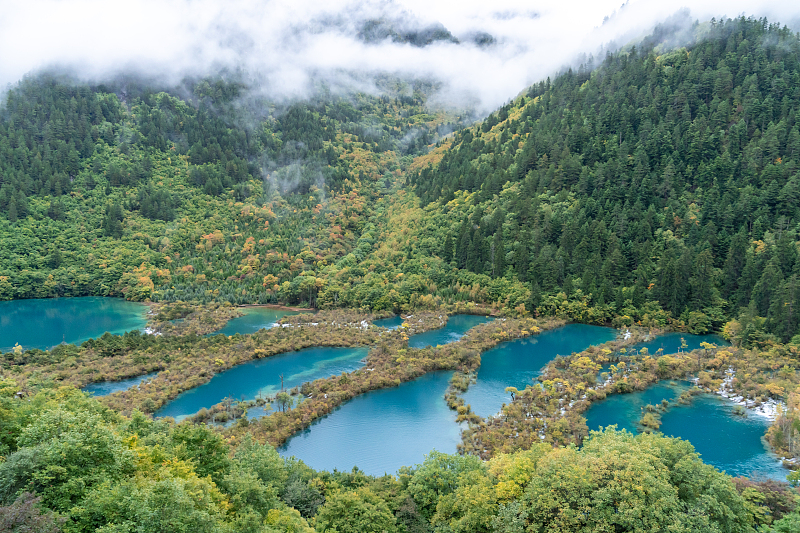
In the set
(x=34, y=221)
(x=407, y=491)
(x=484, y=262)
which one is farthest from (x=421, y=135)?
(x=407, y=491)

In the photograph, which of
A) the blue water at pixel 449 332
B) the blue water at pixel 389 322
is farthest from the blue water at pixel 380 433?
the blue water at pixel 389 322

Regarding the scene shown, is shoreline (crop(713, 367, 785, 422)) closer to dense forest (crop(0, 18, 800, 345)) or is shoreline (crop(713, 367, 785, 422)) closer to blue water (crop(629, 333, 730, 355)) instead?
blue water (crop(629, 333, 730, 355))

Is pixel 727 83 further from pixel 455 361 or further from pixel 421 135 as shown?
pixel 421 135

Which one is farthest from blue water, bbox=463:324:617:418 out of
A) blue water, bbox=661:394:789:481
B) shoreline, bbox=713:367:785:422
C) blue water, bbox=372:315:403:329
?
blue water, bbox=372:315:403:329

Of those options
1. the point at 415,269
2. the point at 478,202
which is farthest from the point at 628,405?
the point at 478,202

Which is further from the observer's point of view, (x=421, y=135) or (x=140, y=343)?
(x=421, y=135)

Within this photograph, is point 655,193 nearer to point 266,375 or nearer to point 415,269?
point 415,269
